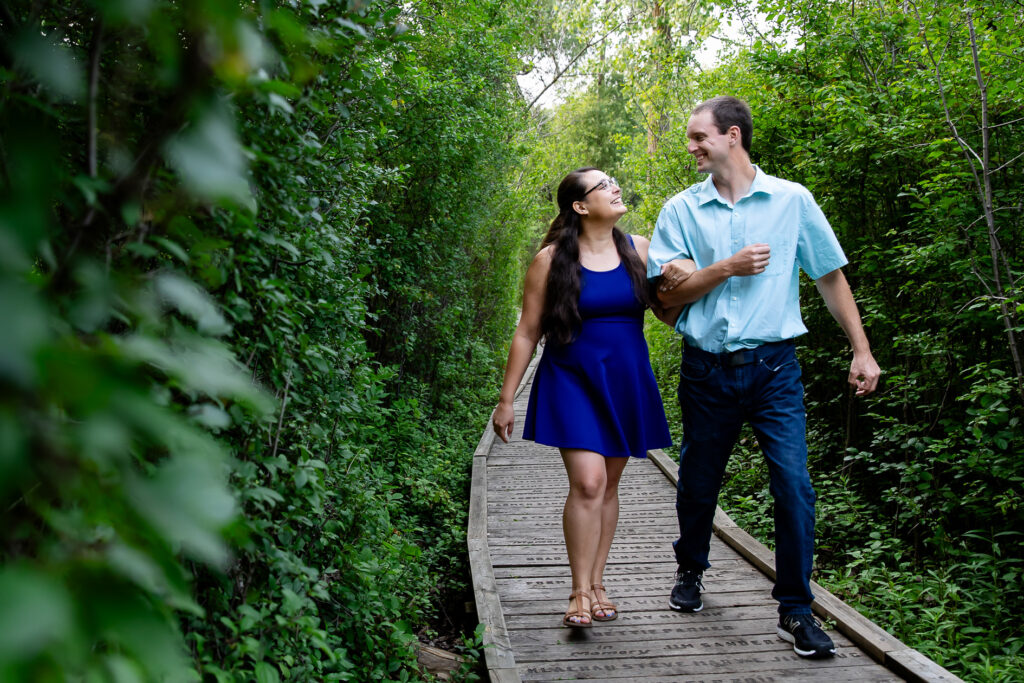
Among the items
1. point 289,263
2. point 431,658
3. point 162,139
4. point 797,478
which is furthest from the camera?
point 431,658

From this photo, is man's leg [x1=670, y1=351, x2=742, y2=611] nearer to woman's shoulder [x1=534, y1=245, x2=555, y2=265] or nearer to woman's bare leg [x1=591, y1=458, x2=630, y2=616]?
woman's bare leg [x1=591, y1=458, x2=630, y2=616]

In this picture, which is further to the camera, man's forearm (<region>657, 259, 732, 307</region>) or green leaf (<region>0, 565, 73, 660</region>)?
man's forearm (<region>657, 259, 732, 307</region>)

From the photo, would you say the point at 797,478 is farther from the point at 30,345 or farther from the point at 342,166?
the point at 30,345

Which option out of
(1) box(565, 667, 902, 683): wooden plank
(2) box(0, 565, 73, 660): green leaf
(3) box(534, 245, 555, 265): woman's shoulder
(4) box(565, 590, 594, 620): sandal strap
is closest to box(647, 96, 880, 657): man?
(1) box(565, 667, 902, 683): wooden plank

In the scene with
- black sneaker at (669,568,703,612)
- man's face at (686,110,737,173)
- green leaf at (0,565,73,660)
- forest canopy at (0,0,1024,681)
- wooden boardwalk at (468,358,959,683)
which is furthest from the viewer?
black sneaker at (669,568,703,612)

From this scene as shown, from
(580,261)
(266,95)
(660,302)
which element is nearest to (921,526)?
(660,302)

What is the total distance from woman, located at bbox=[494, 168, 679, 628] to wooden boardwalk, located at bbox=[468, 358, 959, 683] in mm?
252

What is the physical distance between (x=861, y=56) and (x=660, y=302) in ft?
12.6

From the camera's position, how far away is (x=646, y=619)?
401cm

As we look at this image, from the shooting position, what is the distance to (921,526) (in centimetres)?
535

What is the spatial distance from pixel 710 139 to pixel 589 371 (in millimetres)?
1282

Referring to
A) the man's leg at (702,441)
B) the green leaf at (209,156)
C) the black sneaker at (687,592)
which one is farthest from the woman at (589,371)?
the green leaf at (209,156)

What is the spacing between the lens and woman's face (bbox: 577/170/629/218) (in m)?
3.88

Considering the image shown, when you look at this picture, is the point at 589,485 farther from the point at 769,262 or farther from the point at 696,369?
the point at 769,262
